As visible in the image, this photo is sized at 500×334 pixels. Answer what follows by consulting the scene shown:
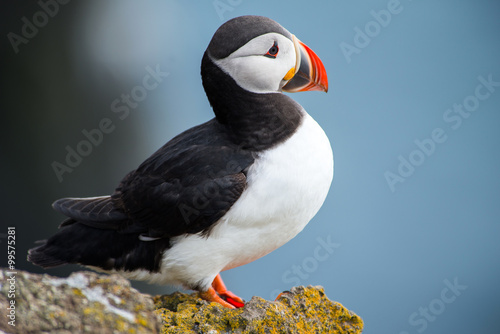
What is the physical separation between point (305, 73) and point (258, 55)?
Result: 0.28 m

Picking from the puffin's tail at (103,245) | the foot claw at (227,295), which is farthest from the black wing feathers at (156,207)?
the foot claw at (227,295)

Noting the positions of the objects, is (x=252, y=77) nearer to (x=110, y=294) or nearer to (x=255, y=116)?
(x=255, y=116)

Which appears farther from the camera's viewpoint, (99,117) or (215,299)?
(99,117)

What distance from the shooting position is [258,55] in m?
2.57

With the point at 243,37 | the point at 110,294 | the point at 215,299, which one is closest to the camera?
the point at 110,294

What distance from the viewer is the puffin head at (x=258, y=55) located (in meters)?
2.56

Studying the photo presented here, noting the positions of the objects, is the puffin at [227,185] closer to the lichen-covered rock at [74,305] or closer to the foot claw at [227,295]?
the foot claw at [227,295]

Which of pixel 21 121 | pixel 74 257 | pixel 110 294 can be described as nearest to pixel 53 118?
pixel 21 121

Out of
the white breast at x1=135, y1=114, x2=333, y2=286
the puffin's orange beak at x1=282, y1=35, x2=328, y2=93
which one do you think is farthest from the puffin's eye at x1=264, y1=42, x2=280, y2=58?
the white breast at x1=135, y1=114, x2=333, y2=286

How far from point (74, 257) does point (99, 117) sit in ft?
10.0

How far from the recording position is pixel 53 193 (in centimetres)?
536

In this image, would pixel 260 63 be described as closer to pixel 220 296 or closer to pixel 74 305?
pixel 220 296

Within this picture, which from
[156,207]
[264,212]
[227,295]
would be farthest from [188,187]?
[227,295]

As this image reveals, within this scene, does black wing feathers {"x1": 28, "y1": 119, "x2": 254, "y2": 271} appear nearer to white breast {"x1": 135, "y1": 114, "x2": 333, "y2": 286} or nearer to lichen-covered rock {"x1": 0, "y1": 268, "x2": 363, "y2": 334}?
white breast {"x1": 135, "y1": 114, "x2": 333, "y2": 286}
